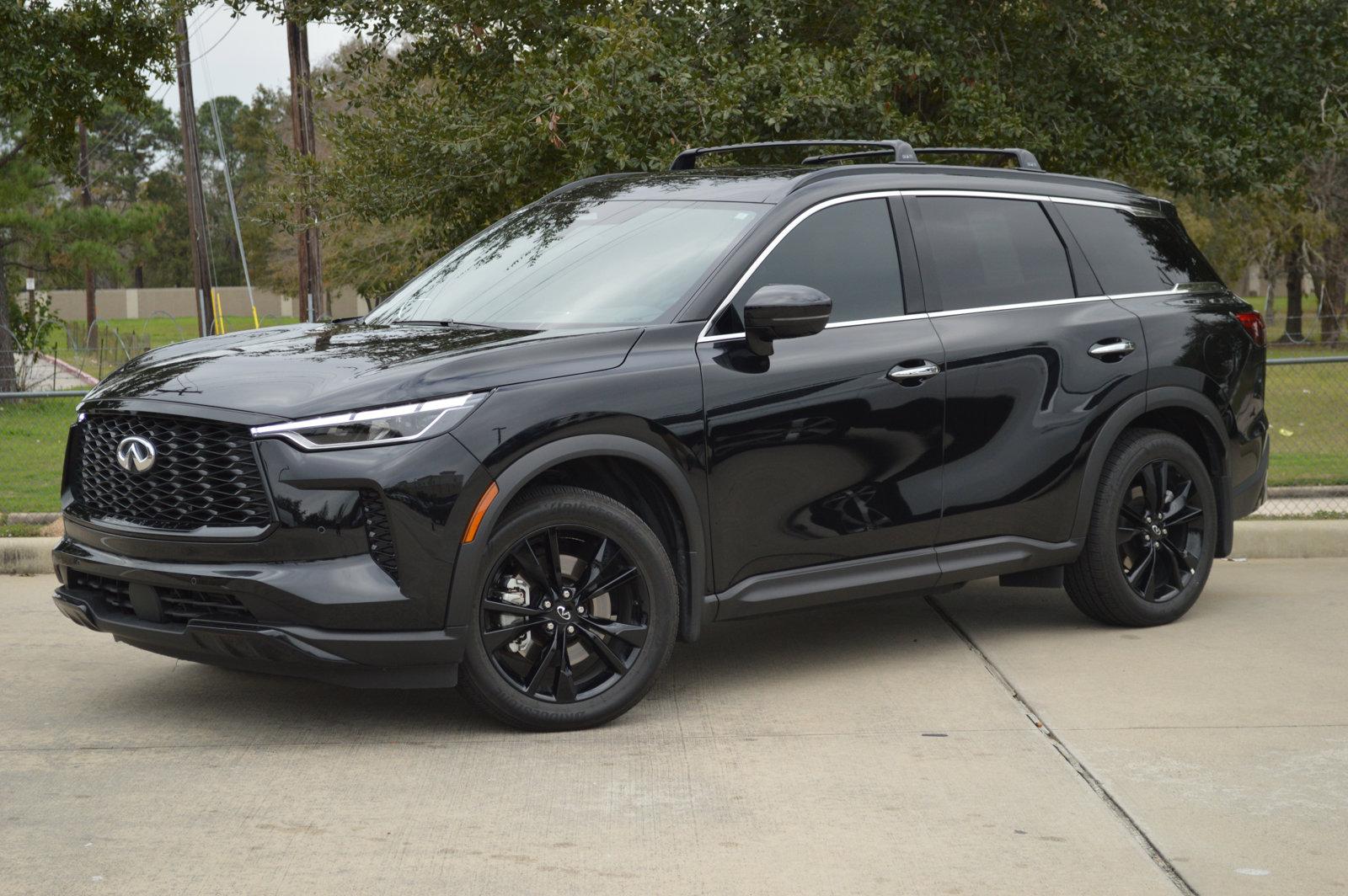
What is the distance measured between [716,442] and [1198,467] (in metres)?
2.74

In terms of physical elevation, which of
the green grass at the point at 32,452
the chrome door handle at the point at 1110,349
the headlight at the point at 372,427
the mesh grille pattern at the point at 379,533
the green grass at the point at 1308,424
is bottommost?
the green grass at the point at 1308,424

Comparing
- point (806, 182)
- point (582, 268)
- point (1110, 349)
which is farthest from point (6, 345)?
point (1110, 349)

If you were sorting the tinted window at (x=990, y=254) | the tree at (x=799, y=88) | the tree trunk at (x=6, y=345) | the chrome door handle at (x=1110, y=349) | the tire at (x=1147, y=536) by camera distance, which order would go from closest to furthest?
the tinted window at (x=990, y=254), the chrome door handle at (x=1110, y=349), the tire at (x=1147, y=536), the tree at (x=799, y=88), the tree trunk at (x=6, y=345)

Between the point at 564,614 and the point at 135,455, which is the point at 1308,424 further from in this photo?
the point at 135,455

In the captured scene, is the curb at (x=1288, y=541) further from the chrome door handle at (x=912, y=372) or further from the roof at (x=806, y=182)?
the chrome door handle at (x=912, y=372)

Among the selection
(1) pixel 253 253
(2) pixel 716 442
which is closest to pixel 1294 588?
(2) pixel 716 442

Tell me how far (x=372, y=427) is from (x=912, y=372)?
2180mm

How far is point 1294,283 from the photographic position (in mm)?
46594

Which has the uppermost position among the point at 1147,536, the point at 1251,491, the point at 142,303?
the point at 142,303

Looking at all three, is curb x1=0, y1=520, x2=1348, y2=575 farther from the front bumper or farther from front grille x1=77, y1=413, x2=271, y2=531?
front grille x1=77, y1=413, x2=271, y2=531

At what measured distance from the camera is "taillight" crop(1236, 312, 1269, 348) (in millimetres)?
7590

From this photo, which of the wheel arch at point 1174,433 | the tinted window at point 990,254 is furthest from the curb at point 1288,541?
the tinted window at point 990,254

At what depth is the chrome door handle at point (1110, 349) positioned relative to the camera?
6867 millimetres

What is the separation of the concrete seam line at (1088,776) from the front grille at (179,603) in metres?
2.64
